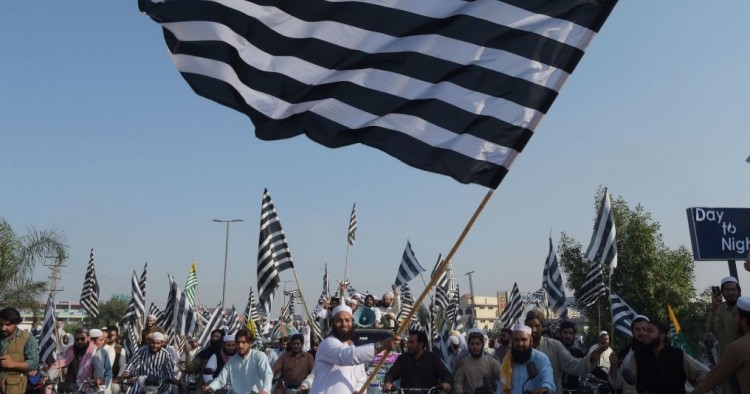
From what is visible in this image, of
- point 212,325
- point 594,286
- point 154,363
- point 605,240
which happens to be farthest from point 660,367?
point 212,325

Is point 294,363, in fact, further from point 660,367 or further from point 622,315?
point 622,315

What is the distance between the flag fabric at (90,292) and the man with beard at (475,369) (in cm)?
1969

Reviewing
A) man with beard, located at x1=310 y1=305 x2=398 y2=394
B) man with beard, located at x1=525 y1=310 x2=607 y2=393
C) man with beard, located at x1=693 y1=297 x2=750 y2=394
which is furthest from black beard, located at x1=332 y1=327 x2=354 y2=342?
man with beard, located at x1=525 y1=310 x2=607 y2=393

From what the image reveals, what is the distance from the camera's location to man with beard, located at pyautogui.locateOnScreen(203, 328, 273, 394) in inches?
407

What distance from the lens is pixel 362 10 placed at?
232 inches

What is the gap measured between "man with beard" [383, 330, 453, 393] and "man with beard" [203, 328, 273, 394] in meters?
1.77

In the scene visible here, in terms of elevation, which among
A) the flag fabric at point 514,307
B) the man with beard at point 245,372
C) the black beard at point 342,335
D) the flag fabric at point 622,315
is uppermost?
the flag fabric at point 514,307

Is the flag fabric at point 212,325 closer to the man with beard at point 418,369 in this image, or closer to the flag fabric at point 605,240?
the flag fabric at point 605,240

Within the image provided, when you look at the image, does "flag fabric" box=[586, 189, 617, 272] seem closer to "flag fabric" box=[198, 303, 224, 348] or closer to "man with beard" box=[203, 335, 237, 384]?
"man with beard" box=[203, 335, 237, 384]

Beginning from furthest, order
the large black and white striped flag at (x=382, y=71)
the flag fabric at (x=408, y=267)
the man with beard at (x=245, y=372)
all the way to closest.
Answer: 1. the flag fabric at (x=408, y=267)
2. the man with beard at (x=245, y=372)
3. the large black and white striped flag at (x=382, y=71)

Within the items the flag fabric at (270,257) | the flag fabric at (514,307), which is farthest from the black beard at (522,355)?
the flag fabric at (514,307)

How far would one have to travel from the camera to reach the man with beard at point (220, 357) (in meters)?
11.8

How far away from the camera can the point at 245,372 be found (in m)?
10.4

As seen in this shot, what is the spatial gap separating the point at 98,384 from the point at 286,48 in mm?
9862
